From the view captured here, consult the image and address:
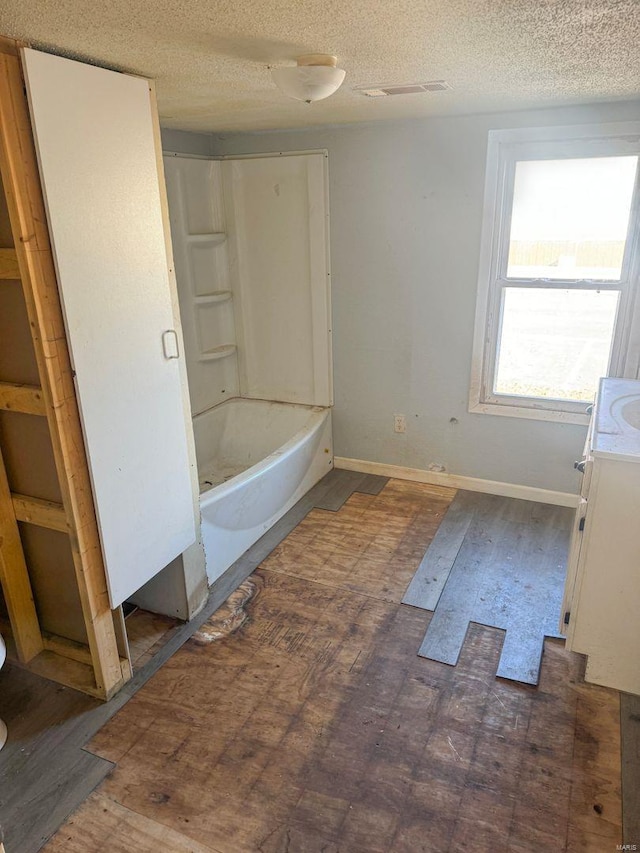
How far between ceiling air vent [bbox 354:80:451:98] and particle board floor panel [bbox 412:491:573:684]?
2.02 metres

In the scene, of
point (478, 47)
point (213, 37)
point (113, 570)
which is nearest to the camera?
point (213, 37)

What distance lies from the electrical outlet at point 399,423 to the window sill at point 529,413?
420 millimetres

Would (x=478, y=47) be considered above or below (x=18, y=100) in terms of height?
above

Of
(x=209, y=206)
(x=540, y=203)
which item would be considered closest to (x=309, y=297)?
(x=209, y=206)

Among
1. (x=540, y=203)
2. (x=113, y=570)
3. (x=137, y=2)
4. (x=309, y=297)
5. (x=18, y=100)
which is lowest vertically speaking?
(x=113, y=570)

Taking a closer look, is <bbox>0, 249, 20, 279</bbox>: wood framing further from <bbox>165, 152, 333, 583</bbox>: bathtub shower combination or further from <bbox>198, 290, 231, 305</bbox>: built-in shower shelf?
<bbox>198, 290, 231, 305</bbox>: built-in shower shelf

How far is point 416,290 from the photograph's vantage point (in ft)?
10.6

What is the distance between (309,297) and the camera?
3.50 metres

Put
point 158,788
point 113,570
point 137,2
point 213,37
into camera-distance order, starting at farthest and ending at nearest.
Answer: point 113,570 → point 158,788 → point 213,37 → point 137,2

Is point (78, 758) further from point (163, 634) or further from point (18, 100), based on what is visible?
point (18, 100)

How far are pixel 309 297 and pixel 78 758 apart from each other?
8.54 ft

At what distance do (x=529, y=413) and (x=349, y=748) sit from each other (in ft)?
6.73

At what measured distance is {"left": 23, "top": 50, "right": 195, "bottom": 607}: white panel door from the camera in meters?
1.56

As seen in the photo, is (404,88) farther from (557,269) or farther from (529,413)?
Answer: (529,413)
